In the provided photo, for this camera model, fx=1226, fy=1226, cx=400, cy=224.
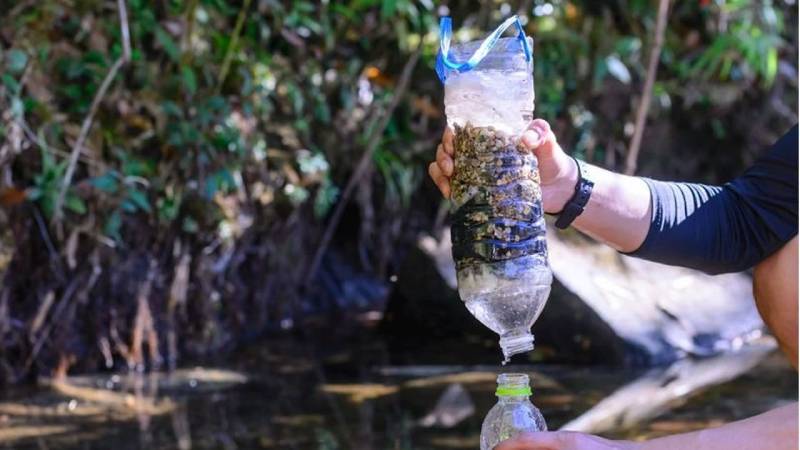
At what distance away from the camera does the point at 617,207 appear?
7.99 feet

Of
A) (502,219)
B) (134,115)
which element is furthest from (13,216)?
(502,219)

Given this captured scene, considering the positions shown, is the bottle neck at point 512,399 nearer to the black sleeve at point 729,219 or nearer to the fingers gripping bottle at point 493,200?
the fingers gripping bottle at point 493,200

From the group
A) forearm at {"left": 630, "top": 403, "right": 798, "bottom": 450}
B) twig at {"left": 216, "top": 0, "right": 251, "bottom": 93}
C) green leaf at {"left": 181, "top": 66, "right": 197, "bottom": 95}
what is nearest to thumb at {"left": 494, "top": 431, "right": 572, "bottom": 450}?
forearm at {"left": 630, "top": 403, "right": 798, "bottom": 450}

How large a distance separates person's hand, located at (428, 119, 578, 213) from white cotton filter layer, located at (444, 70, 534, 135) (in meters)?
0.04

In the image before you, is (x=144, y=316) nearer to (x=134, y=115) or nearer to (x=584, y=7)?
(x=134, y=115)

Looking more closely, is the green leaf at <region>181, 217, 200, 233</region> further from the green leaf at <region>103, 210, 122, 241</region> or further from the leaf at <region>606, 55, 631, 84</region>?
the leaf at <region>606, 55, 631, 84</region>

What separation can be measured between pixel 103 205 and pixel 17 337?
0.67 metres

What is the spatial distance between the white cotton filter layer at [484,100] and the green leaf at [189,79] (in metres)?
3.11

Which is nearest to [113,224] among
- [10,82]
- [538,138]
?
[10,82]

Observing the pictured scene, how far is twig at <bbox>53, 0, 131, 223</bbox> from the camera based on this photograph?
4867mm

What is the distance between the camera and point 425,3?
6312 mm

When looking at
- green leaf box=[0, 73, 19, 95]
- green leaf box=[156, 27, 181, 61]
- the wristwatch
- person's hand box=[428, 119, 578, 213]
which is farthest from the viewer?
green leaf box=[156, 27, 181, 61]

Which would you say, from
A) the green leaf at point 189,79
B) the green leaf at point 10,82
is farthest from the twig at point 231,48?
the green leaf at point 10,82

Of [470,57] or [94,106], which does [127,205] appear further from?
[470,57]
